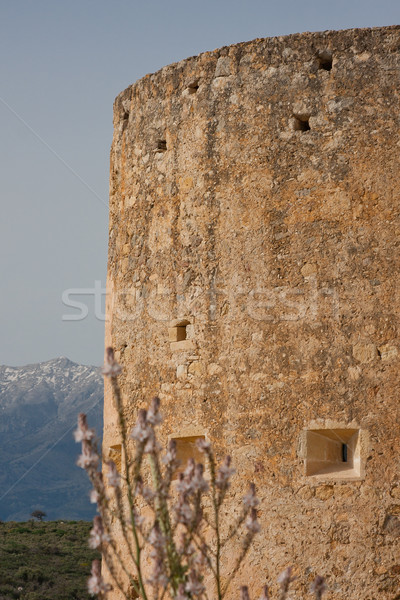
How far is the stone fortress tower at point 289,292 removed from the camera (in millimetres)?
5316

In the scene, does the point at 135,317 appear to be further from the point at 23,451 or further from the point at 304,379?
the point at 23,451

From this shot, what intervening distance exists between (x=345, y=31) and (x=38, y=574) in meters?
12.0

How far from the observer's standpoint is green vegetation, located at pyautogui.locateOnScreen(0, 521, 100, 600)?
1398 cm

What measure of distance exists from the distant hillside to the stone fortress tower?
124ft

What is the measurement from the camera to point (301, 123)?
19.1 ft

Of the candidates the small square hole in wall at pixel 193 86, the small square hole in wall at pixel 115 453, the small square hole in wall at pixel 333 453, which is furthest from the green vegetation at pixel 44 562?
the small square hole in wall at pixel 193 86

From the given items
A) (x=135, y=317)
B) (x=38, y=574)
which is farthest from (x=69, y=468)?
(x=135, y=317)

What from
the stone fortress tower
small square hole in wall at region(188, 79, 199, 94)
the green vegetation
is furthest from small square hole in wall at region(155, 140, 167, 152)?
the green vegetation

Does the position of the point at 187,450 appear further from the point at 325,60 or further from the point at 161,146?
the point at 325,60

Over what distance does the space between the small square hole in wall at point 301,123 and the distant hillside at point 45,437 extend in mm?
38266

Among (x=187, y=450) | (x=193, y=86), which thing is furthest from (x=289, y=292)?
(x=193, y=86)

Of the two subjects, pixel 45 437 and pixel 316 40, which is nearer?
pixel 316 40

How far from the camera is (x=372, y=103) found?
18.7 feet

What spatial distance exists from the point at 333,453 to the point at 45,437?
181ft
